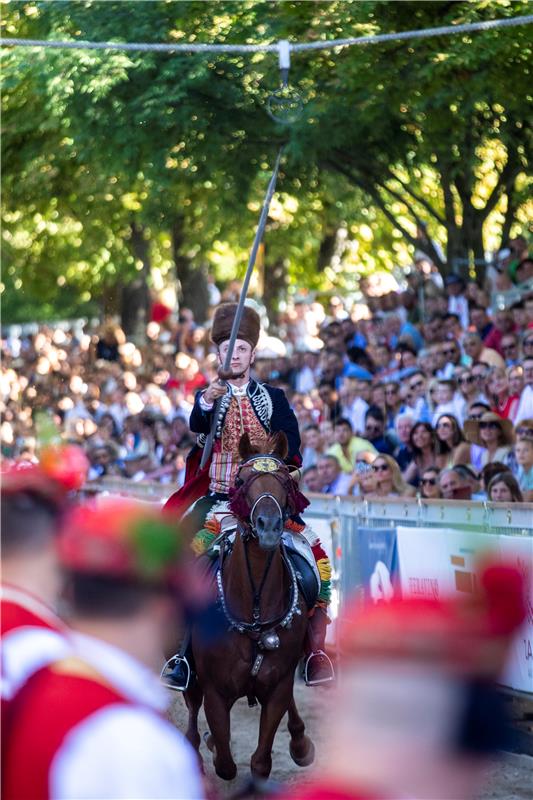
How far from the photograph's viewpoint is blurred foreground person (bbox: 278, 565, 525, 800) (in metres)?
2.19

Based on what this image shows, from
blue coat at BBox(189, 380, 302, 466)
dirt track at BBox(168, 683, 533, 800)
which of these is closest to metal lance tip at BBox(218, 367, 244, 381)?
blue coat at BBox(189, 380, 302, 466)

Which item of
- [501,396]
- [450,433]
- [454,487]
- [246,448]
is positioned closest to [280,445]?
[246,448]

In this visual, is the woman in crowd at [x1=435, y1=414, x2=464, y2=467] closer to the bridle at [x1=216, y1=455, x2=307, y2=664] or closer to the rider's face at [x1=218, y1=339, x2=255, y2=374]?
the rider's face at [x1=218, y1=339, x2=255, y2=374]

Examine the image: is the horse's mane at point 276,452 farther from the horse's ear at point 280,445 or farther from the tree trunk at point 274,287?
the tree trunk at point 274,287

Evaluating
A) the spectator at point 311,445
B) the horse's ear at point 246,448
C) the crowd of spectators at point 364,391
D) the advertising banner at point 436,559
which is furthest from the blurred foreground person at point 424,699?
the spectator at point 311,445

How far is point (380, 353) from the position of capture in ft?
53.5

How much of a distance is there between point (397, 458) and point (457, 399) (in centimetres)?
81

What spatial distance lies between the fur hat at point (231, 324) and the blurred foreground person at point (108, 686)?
5.39m

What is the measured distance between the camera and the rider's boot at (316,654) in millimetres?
7934

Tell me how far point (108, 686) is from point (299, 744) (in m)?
6.38

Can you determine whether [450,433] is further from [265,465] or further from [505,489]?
[265,465]

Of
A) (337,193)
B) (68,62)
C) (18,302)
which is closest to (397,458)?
(68,62)

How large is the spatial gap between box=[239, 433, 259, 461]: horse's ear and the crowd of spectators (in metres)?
1.26

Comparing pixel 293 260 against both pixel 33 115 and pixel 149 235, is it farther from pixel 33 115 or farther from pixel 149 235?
pixel 33 115
